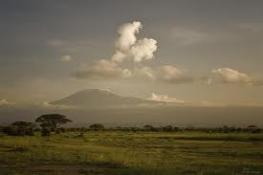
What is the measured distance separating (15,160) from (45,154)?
4.92 meters

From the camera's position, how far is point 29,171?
94.8 ft

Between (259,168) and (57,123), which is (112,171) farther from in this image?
(57,123)

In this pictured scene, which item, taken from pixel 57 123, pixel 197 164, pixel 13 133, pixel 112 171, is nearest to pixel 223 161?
pixel 197 164

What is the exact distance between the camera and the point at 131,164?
32.8 meters

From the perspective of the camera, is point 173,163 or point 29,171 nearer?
point 29,171

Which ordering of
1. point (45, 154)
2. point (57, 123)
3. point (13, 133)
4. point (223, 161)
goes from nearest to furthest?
point (223, 161) < point (45, 154) < point (13, 133) < point (57, 123)

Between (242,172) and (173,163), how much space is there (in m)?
6.82

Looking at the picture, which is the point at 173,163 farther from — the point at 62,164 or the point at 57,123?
the point at 57,123

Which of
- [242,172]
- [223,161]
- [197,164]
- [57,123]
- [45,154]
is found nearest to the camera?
[242,172]

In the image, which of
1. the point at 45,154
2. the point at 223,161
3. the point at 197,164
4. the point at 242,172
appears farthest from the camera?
the point at 45,154

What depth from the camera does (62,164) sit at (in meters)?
33.1

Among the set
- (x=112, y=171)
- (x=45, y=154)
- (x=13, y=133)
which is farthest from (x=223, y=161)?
(x=13, y=133)

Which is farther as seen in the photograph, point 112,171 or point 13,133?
point 13,133

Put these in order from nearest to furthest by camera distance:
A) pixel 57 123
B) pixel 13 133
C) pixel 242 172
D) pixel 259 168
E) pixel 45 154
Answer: pixel 242 172, pixel 259 168, pixel 45 154, pixel 13 133, pixel 57 123
